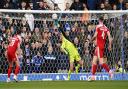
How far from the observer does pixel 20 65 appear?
17203 millimetres

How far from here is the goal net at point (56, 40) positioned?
17156 millimetres

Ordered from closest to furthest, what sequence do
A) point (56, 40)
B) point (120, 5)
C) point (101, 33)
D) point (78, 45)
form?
point (101, 33), point (56, 40), point (78, 45), point (120, 5)

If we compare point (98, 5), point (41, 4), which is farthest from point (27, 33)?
point (98, 5)

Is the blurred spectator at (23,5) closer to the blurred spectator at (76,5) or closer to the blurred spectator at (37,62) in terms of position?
the blurred spectator at (76,5)

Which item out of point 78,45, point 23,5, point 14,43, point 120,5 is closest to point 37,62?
point 14,43

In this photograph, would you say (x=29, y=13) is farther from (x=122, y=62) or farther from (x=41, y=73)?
(x=122, y=62)

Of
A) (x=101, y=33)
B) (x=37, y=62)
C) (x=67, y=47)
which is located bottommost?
(x=37, y=62)

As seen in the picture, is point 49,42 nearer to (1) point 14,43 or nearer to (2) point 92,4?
(1) point 14,43

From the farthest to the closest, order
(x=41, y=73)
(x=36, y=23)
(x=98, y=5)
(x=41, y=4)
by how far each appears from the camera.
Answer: (x=98, y=5) < (x=41, y=4) < (x=36, y=23) < (x=41, y=73)

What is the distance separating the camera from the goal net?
17.2m

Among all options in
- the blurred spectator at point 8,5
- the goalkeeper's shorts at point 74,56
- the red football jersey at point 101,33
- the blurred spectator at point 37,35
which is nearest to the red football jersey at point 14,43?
the blurred spectator at point 37,35

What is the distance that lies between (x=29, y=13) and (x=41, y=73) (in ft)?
6.91

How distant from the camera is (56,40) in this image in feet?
58.6

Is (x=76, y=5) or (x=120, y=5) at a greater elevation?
(x=76, y=5)
